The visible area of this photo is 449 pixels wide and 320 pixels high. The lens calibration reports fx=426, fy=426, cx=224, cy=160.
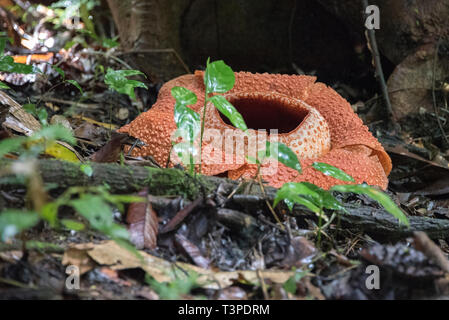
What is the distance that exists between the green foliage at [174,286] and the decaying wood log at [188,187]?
38 centimetres

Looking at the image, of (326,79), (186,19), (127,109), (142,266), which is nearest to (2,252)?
(142,266)

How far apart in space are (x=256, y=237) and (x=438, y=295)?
0.60 meters

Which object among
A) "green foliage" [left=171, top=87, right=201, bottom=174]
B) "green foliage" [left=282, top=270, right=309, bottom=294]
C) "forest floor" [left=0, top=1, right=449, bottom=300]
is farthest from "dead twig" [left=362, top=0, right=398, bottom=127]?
"green foliage" [left=282, top=270, right=309, bottom=294]

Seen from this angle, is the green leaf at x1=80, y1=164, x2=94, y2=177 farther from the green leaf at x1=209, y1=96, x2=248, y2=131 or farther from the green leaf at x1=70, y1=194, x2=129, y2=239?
the green leaf at x1=209, y1=96, x2=248, y2=131

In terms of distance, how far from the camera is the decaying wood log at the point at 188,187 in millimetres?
1469

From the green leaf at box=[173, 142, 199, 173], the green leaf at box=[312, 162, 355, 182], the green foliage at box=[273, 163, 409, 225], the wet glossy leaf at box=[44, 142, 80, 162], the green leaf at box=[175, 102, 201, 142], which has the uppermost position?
the green leaf at box=[175, 102, 201, 142]

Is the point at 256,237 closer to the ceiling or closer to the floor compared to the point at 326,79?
closer to the floor

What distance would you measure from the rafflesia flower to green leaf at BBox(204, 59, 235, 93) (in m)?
0.41

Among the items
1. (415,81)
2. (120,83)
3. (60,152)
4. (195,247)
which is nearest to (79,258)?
(195,247)

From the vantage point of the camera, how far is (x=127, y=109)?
3439 mm

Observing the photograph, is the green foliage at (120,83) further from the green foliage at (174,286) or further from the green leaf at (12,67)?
the green foliage at (174,286)

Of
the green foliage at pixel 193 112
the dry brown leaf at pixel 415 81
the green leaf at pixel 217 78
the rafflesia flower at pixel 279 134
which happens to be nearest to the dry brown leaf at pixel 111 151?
the rafflesia flower at pixel 279 134

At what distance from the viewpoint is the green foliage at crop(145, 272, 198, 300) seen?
1198 millimetres
